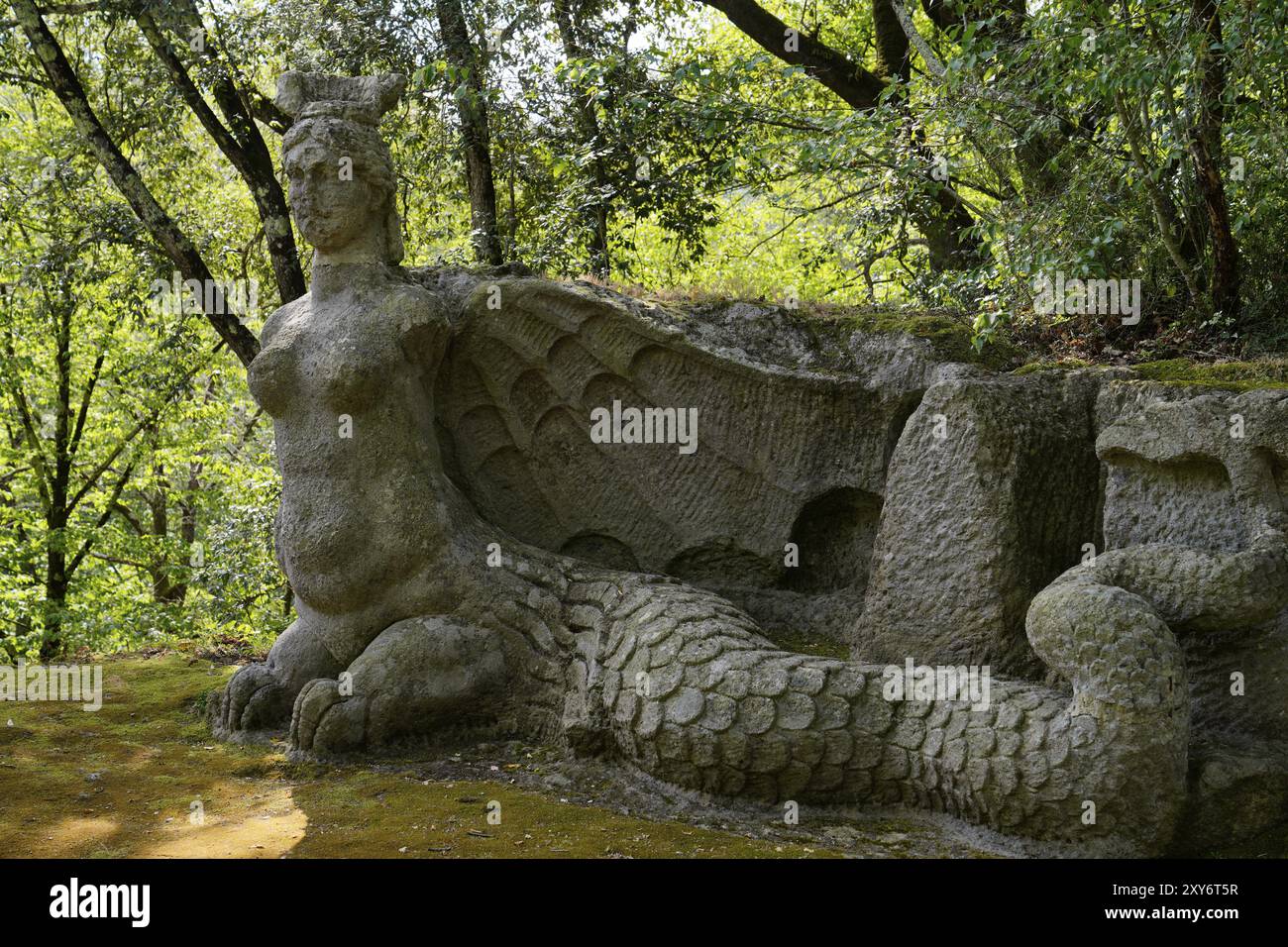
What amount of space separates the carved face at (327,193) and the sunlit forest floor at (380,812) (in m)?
2.05

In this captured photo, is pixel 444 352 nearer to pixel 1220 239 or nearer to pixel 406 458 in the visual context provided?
pixel 406 458

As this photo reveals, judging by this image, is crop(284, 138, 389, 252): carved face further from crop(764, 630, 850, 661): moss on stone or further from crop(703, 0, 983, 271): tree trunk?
crop(703, 0, 983, 271): tree trunk

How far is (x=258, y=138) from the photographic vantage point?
26.1 ft

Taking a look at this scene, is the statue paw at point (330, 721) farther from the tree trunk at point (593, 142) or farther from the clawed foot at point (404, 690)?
the tree trunk at point (593, 142)

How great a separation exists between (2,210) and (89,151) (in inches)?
38.2

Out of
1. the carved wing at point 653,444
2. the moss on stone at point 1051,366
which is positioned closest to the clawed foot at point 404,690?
the carved wing at point 653,444

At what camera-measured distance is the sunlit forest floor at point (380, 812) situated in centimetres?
335

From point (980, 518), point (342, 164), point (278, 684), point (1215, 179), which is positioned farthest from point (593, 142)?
point (980, 518)

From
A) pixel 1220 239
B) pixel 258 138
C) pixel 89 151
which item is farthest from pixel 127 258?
pixel 1220 239

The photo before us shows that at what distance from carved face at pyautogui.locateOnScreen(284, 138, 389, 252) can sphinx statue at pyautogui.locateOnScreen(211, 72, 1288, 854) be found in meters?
0.01

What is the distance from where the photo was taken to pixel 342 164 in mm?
4594

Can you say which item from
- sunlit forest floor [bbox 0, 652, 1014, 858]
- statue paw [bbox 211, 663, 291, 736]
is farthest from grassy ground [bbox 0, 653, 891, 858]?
statue paw [bbox 211, 663, 291, 736]

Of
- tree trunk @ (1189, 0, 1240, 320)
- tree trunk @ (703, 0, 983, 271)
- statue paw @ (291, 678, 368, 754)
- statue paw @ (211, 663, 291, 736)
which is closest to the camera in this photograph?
statue paw @ (291, 678, 368, 754)

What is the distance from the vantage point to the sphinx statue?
337 cm
